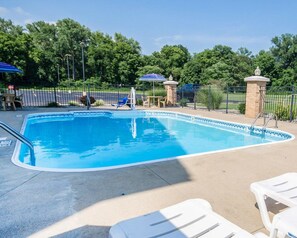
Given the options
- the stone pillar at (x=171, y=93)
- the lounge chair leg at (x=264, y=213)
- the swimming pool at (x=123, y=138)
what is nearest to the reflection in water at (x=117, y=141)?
the swimming pool at (x=123, y=138)

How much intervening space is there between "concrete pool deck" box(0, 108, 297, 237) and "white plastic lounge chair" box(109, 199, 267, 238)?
0.60m

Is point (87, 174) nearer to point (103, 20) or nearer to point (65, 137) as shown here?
point (65, 137)

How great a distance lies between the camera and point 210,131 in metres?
9.23

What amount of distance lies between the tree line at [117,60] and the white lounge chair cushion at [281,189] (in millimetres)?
33241

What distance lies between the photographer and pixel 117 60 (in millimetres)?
41000

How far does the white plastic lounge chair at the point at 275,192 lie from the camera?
7.28 ft

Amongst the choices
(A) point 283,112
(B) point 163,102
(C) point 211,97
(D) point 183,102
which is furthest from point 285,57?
(A) point 283,112

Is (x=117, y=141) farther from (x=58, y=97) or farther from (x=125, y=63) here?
(x=125, y=63)

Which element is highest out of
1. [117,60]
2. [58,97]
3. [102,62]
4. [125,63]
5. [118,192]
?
[117,60]

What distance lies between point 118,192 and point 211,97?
11.1m

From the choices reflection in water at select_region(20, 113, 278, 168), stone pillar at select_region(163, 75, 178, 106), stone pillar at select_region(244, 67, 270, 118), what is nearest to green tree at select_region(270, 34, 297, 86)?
stone pillar at select_region(163, 75, 178, 106)

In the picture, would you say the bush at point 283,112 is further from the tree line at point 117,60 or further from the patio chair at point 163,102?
the tree line at point 117,60

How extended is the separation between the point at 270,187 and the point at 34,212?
2.61 meters

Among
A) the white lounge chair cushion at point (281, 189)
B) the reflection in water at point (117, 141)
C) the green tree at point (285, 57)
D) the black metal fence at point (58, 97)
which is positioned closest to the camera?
the white lounge chair cushion at point (281, 189)
